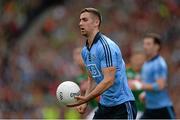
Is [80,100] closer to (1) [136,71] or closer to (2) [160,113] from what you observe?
(2) [160,113]

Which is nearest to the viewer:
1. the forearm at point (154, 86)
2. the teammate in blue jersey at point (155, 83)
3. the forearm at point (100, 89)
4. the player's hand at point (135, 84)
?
the forearm at point (100, 89)

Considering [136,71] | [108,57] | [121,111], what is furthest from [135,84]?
[108,57]

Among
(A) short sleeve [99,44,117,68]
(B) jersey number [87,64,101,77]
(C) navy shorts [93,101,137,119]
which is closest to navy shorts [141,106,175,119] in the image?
(C) navy shorts [93,101,137,119]

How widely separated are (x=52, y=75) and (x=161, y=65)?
7.28m

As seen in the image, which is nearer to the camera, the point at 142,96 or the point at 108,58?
the point at 108,58

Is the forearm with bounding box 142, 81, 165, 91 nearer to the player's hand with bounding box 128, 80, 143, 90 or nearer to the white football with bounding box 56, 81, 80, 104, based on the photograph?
the player's hand with bounding box 128, 80, 143, 90

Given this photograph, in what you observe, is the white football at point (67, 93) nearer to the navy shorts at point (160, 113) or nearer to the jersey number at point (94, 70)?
the jersey number at point (94, 70)

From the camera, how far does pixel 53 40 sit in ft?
69.7

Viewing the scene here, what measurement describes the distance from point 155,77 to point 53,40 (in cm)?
853

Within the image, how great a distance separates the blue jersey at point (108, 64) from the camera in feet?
29.2

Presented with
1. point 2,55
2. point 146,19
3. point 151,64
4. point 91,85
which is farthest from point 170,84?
point 91,85

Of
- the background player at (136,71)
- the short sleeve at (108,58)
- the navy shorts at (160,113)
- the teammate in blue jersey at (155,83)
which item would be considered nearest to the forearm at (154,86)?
the teammate in blue jersey at (155,83)

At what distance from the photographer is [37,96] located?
64.4 ft

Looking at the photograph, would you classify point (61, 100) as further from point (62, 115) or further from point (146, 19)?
point (146, 19)
